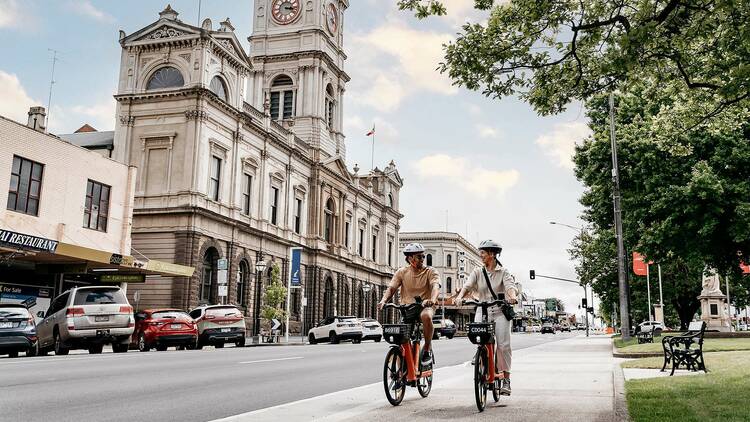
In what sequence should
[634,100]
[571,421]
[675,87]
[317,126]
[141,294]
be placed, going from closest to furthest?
1. [571,421]
2. [675,87]
3. [634,100]
4. [141,294]
5. [317,126]

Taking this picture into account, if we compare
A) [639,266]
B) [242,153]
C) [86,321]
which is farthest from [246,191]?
[86,321]

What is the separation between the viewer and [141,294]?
134 feet

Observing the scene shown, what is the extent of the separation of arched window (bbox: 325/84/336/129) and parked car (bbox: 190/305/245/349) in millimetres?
37544

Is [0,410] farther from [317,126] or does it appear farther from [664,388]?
[317,126]

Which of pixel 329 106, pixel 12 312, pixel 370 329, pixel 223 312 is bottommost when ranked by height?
pixel 370 329

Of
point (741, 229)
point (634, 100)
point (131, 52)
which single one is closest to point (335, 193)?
point (131, 52)

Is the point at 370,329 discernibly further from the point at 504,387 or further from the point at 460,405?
the point at 460,405

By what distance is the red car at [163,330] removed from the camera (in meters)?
25.0

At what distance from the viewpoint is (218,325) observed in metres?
28.7

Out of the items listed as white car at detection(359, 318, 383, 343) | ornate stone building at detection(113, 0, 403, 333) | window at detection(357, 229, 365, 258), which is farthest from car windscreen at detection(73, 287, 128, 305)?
window at detection(357, 229, 365, 258)

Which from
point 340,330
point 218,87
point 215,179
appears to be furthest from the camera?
point 218,87

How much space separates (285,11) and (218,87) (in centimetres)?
2127

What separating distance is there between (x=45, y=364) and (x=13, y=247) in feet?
38.4

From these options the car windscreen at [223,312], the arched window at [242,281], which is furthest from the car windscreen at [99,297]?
the arched window at [242,281]
